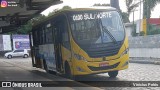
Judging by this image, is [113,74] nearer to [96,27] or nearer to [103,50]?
[103,50]

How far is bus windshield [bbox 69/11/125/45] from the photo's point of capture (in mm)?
15023

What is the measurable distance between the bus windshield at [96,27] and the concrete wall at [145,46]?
1563 cm

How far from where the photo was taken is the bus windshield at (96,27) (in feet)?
49.3

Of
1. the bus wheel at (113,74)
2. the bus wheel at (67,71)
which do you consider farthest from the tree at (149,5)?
the bus wheel at (67,71)

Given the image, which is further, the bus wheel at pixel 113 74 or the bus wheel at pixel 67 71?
the bus wheel at pixel 113 74

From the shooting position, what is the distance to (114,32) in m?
15.2

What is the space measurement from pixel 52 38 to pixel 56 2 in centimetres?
795

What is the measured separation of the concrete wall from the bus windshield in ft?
51.3

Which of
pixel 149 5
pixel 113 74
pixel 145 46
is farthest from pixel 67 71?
pixel 149 5

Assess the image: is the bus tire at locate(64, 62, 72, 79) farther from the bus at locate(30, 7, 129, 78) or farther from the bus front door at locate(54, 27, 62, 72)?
the bus front door at locate(54, 27, 62, 72)

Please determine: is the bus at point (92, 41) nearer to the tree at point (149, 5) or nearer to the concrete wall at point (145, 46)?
the concrete wall at point (145, 46)

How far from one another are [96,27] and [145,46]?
18.8 m

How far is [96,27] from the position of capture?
49.7 feet

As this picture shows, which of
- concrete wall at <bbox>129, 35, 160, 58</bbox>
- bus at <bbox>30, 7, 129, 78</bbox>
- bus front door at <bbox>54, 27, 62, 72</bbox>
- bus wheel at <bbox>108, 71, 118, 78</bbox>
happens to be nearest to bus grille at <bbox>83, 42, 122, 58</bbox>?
bus at <bbox>30, 7, 129, 78</bbox>
